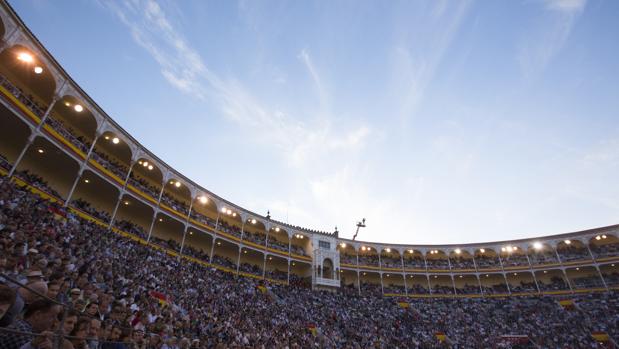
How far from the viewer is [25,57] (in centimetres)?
1805

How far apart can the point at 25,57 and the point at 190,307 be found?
58.8 ft

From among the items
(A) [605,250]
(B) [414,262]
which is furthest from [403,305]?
(A) [605,250]

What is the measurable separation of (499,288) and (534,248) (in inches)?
312

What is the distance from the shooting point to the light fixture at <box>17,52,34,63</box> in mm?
17781

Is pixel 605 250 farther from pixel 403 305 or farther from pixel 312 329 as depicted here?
pixel 312 329

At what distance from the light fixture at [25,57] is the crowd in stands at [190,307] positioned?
8069 mm

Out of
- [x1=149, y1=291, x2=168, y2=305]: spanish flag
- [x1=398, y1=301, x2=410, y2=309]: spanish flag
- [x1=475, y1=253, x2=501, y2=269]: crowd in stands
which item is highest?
[x1=475, y1=253, x2=501, y2=269]: crowd in stands

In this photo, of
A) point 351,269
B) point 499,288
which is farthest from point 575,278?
point 351,269

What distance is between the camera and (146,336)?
27.3 ft

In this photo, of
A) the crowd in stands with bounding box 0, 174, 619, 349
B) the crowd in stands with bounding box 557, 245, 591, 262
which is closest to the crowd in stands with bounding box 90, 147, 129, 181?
the crowd in stands with bounding box 0, 174, 619, 349

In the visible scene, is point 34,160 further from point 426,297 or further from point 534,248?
point 534,248

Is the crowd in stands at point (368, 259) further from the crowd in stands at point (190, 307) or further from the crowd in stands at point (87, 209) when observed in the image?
the crowd in stands at point (87, 209)

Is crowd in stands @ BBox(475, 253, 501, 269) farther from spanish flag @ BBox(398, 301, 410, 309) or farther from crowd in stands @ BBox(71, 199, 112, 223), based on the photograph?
crowd in stands @ BBox(71, 199, 112, 223)

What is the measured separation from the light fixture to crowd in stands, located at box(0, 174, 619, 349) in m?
8.07
